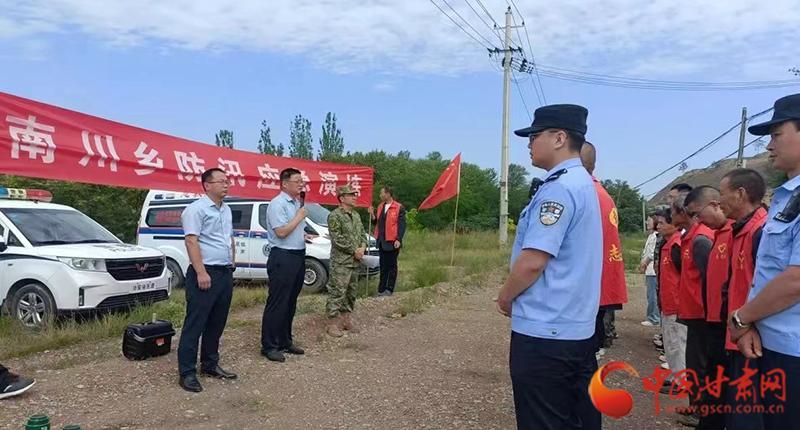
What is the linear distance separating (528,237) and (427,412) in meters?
2.46

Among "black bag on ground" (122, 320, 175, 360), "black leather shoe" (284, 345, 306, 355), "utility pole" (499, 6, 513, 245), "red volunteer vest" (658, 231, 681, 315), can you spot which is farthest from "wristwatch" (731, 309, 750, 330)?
"utility pole" (499, 6, 513, 245)

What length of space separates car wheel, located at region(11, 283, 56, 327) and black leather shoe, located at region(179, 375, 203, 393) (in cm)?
282

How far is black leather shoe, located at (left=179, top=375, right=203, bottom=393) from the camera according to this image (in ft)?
15.6

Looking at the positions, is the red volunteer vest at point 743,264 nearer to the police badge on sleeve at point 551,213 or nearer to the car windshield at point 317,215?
the police badge on sleeve at point 551,213

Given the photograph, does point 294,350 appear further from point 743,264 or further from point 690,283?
point 743,264

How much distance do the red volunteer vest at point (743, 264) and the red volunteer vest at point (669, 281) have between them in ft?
4.98

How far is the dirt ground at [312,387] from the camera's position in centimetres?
427

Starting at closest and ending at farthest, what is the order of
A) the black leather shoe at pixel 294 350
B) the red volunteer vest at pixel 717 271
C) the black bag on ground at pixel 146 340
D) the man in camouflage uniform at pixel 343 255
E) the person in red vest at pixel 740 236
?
the person in red vest at pixel 740 236 → the red volunteer vest at pixel 717 271 → the black bag on ground at pixel 146 340 → the black leather shoe at pixel 294 350 → the man in camouflage uniform at pixel 343 255

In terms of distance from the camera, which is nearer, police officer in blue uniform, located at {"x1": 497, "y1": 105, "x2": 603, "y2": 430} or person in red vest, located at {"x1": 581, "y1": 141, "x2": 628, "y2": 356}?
police officer in blue uniform, located at {"x1": 497, "y1": 105, "x2": 603, "y2": 430}

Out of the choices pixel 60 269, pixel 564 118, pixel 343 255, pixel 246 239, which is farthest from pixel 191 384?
pixel 246 239

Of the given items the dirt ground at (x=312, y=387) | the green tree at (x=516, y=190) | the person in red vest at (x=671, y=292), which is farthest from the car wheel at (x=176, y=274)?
the green tree at (x=516, y=190)

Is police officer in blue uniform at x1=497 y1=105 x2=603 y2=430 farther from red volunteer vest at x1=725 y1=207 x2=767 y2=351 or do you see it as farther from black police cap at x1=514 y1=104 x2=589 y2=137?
red volunteer vest at x1=725 y1=207 x2=767 y2=351

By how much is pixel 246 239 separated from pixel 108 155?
538cm

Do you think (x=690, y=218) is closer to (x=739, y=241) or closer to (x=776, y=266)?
(x=739, y=241)
